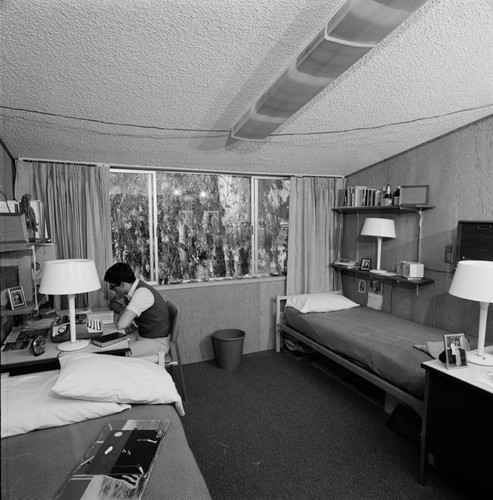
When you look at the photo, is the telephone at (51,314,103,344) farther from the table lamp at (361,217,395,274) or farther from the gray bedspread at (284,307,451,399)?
the table lamp at (361,217,395,274)

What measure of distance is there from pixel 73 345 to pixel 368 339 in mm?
2164

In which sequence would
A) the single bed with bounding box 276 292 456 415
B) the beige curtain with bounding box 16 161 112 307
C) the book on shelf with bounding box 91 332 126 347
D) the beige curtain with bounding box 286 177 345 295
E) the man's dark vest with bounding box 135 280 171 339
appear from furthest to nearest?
1. the beige curtain with bounding box 286 177 345 295
2. the beige curtain with bounding box 16 161 112 307
3. the man's dark vest with bounding box 135 280 171 339
4. the single bed with bounding box 276 292 456 415
5. the book on shelf with bounding box 91 332 126 347

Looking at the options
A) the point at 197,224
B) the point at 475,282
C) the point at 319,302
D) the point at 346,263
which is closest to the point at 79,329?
the point at 197,224

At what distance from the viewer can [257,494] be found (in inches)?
75.4

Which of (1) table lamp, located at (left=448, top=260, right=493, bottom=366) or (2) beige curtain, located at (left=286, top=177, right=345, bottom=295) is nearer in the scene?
(1) table lamp, located at (left=448, top=260, right=493, bottom=366)

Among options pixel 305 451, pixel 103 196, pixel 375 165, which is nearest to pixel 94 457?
pixel 305 451

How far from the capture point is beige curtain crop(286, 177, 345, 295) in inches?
159

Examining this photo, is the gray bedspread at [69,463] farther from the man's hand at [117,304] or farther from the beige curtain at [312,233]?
the beige curtain at [312,233]

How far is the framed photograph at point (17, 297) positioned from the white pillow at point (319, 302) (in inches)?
98.4

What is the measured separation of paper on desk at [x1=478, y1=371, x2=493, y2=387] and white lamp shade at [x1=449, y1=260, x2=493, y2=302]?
39cm

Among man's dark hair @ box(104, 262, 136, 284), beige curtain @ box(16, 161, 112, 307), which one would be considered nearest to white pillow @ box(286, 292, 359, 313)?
man's dark hair @ box(104, 262, 136, 284)

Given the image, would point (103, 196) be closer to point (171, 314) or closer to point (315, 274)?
point (171, 314)

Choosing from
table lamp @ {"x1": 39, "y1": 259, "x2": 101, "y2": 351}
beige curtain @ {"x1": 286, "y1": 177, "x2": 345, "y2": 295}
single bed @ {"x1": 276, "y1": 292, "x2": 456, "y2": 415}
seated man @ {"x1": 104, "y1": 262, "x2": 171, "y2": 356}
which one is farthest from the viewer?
beige curtain @ {"x1": 286, "y1": 177, "x2": 345, "y2": 295}

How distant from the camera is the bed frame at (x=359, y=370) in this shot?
87.7 inches
